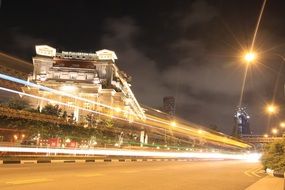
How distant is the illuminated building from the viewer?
127 meters

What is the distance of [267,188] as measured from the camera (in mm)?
19000

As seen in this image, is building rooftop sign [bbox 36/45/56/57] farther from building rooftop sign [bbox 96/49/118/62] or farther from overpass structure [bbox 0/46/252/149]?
building rooftop sign [bbox 96/49/118/62]

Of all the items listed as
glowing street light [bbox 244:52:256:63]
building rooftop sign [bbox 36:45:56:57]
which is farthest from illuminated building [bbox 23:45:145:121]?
glowing street light [bbox 244:52:256:63]

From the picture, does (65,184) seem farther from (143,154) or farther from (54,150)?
(143,154)

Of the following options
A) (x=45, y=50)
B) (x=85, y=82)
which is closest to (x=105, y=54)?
(x=85, y=82)

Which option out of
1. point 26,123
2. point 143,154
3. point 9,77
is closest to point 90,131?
point 143,154

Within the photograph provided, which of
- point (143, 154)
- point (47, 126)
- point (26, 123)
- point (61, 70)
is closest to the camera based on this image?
point (26, 123)

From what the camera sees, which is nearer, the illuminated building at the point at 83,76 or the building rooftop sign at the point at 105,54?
the illuminated building at the point at 83,76

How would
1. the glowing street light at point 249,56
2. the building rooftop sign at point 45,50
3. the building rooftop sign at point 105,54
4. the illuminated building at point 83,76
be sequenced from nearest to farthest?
the glowing street light at point 249,56 → the illuminated building at point 83,76 → the building rooftop sign at point 45,50 → the building rooftop sign at point 105,54

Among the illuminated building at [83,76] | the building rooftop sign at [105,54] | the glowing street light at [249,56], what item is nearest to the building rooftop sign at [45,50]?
the illuminated building at [83,76]

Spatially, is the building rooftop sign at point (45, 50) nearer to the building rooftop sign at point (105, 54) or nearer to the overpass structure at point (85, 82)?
the overpass structure at point (85, 82)

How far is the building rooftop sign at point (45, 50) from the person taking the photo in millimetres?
142125

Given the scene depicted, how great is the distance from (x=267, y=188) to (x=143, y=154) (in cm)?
4321

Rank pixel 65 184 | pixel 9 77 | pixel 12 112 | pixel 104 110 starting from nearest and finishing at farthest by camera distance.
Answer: pixel 65 184
pixel 9 77
pixel 12 112
pixel 104 110
